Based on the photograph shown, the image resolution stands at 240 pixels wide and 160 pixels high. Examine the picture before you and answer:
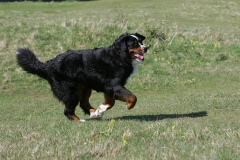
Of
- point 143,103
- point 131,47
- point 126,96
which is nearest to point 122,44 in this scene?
point 131,47

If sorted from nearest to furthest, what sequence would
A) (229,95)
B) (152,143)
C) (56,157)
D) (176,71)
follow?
(56,157), (152,143), (229,95), (176,71)

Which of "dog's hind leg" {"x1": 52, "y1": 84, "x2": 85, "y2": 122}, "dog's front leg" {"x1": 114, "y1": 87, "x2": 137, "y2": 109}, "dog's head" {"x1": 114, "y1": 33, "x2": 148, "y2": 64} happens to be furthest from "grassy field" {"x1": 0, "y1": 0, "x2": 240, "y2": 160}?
"dog's head" {"x1": 114, "y1": 33, "x2": 148, "y2": 64}

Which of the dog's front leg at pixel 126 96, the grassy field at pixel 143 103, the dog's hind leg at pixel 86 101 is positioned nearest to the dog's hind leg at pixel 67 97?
the dog's hind leg at pixel 86 101

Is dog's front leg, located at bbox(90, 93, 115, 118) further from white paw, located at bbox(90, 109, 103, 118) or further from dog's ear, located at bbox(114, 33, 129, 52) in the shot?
dog's ear, located at bbox(114, 33, 129, 52)

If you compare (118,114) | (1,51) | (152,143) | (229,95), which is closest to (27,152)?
(152,143)

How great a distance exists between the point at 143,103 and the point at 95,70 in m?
3.47

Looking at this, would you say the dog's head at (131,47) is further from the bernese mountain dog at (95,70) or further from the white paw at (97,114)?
the white paw at (97,114)

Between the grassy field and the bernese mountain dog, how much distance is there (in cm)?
60

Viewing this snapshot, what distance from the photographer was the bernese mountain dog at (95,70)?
852cm

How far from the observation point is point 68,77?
8766mm

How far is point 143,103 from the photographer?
464 inches

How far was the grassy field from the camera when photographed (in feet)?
15.6

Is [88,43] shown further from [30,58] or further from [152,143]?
[152,143]

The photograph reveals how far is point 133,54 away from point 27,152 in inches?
170
